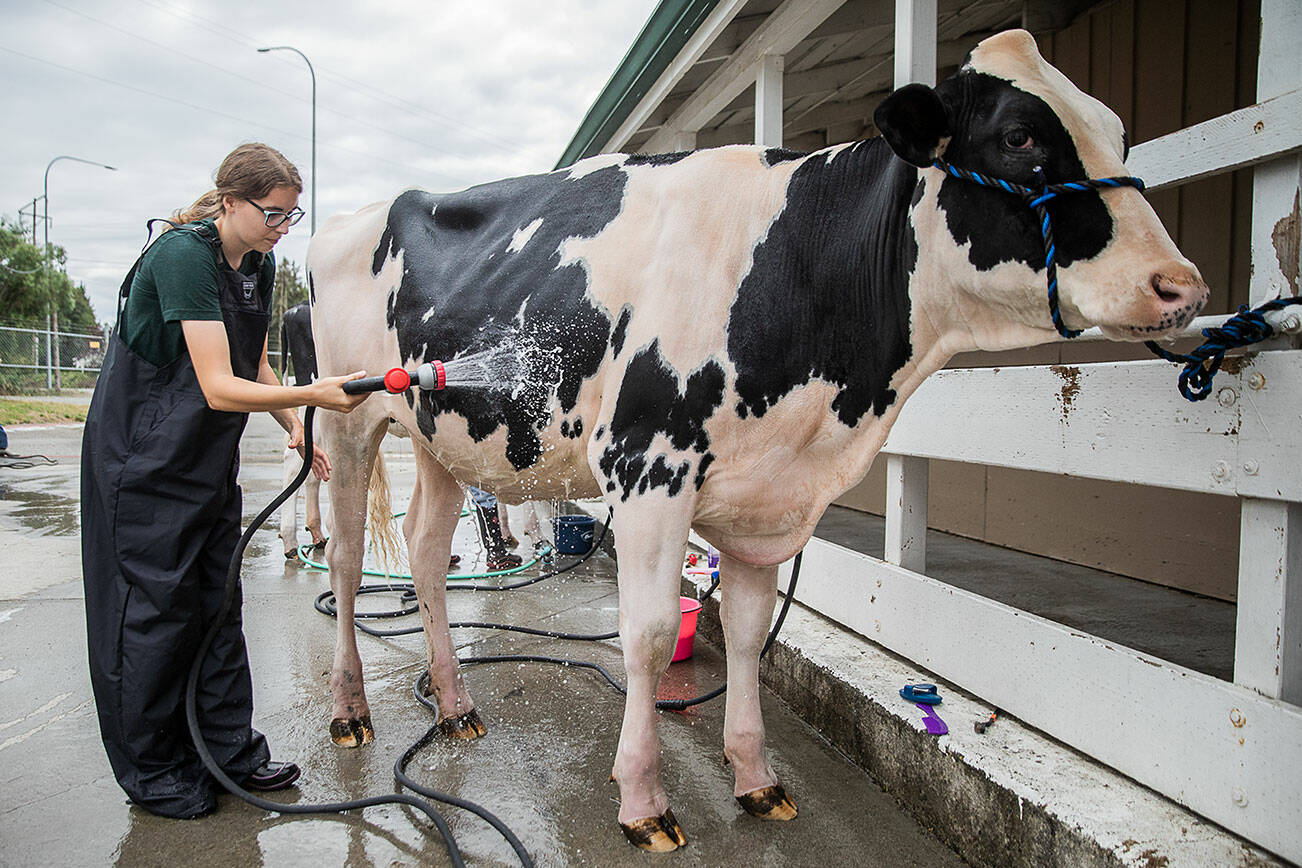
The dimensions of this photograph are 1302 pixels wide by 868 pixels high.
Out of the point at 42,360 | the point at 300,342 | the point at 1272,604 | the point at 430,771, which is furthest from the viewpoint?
the point at 42,360

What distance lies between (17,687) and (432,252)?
8.51ft

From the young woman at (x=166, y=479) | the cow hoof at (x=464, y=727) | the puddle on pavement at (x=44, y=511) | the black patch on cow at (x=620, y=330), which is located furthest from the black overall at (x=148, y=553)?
the puddle on pavement at (x=44, y=511)

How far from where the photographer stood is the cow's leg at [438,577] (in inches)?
125

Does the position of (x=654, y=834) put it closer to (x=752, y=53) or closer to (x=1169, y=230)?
→ (x=752, y=53)

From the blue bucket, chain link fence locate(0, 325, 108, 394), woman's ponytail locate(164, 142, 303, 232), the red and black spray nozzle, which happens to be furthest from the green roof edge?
chain link fence locate(0, 325, 108, 394)

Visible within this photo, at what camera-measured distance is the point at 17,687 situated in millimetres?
3547

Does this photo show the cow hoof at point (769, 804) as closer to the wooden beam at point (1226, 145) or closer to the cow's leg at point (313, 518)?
the wooden beam at point (1226, 145)

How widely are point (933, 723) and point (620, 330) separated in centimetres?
151

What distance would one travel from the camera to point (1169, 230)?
4.52 m

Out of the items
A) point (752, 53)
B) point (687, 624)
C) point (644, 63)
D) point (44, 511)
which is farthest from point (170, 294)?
point (44, 511)

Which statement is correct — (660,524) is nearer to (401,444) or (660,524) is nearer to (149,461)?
(149,461)

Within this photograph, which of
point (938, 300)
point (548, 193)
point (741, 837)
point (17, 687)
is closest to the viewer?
point (938, 300)

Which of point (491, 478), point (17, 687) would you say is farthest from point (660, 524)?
point (17, 687)

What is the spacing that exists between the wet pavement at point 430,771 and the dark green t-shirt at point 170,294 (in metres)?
1.40
